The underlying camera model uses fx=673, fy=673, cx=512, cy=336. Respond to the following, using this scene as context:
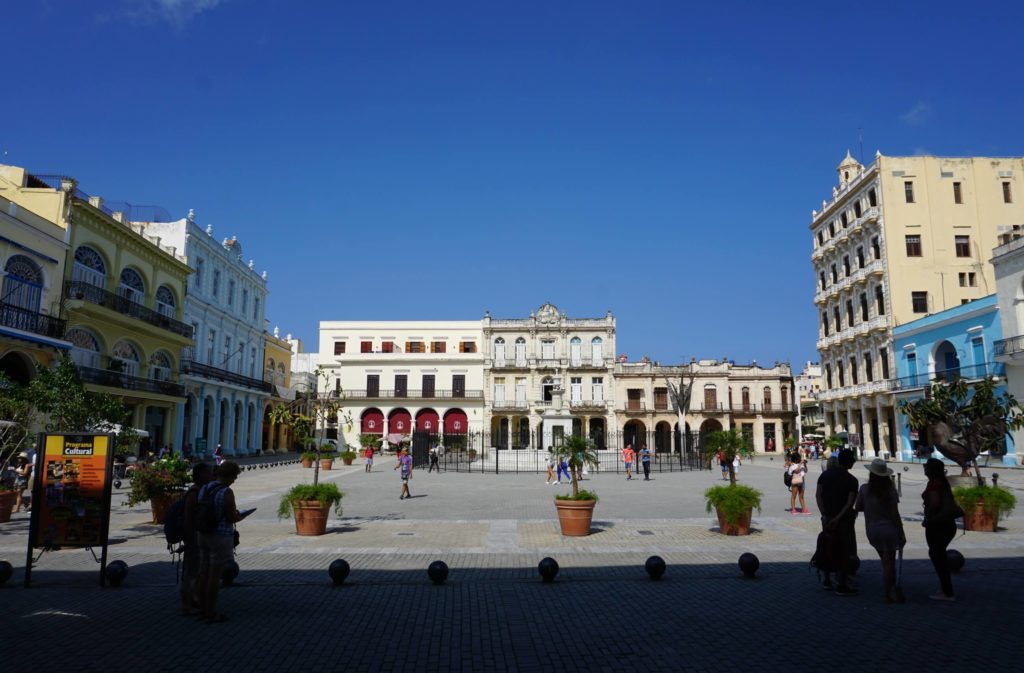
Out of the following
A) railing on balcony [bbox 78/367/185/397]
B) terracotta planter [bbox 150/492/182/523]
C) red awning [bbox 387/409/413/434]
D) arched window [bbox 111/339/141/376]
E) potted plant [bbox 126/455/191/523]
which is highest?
arched window [bbox 111/339/141/376]

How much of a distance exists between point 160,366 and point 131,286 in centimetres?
437

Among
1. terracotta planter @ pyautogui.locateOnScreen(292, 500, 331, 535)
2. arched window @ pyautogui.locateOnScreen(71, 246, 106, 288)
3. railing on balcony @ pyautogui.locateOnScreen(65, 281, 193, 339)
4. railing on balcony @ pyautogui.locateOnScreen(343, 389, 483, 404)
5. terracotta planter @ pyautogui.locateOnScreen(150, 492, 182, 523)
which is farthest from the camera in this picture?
railing on balcony @ pyautogui.locateOnScreen(343, 389, 483, 404)

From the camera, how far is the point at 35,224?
2495 centimetres

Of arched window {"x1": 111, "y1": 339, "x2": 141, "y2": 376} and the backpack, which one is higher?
arched window {"x1": 111, "y1": 339, "x2": 141, "y2": 376}

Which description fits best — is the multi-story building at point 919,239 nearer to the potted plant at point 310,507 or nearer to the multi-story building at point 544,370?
the multi-story building at point 544,370

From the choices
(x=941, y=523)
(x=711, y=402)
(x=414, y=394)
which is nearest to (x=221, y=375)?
(x=414, y=394)

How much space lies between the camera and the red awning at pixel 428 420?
59.6 meters

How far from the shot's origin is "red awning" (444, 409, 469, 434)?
59656mm

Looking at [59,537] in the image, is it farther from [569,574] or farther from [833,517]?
[833,517]

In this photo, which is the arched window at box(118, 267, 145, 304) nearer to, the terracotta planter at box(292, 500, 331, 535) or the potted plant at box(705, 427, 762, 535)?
the terracotta planter at box(292, 500, 331, 535)

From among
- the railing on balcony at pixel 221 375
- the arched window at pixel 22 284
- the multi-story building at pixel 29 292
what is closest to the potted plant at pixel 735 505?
the multi-story building at pixel 29 292

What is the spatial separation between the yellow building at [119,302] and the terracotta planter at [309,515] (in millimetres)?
17569

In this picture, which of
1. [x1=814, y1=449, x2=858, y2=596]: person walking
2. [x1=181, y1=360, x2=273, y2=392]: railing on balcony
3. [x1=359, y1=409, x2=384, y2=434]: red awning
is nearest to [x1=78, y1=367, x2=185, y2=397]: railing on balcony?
[x1=181, y1=360, x2=273, y2=392]: railing on balcony

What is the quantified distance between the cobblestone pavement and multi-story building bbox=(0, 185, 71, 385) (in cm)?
1326
